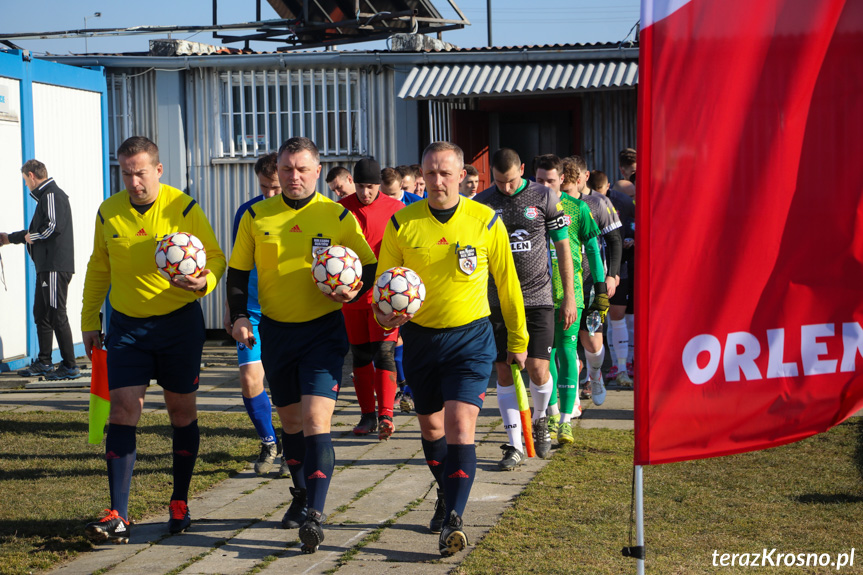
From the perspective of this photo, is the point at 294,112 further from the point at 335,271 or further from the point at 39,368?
the point at 335,271

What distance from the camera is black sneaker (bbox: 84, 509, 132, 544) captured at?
517 centimetres

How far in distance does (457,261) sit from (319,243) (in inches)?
31.0

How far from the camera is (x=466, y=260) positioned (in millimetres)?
5207

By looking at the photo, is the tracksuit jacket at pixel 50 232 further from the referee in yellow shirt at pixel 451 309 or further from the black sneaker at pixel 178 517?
the referee in yellow shirt at pixel 451 309

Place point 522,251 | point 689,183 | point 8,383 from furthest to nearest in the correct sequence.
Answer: point 8,383
point 522,251
point 689,183

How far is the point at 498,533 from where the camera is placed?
5.35 m

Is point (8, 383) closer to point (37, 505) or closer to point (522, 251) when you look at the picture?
point (37, 505)

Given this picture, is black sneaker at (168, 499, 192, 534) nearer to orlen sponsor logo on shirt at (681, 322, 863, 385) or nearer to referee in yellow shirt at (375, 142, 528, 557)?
referee in yellow shirt at (375, 142, 528, 557)

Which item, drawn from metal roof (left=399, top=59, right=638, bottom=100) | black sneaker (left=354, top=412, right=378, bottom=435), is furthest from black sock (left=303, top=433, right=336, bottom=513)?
metal roof (left=399, top=59, right=638, bottom=100)

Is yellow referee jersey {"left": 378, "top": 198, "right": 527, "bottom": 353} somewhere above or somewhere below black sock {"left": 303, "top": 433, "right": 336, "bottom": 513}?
above

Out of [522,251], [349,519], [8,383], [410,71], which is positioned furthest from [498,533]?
[410,71]

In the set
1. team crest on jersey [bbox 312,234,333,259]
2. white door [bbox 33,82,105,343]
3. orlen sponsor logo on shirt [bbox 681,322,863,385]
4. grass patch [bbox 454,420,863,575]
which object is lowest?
grass patch [bbox 454,420,863,575]

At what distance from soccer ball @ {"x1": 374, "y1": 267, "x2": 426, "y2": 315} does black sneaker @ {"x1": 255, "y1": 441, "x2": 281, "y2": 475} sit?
2.37m

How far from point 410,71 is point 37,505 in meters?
9.18
